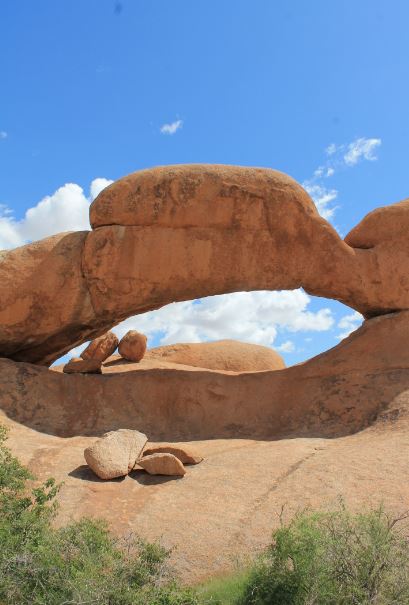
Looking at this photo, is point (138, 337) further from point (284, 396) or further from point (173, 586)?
point (173, 586)

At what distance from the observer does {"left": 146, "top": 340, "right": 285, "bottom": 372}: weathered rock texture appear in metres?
20.3

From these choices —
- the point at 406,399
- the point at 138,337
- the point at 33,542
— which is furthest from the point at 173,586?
the point at 138,337

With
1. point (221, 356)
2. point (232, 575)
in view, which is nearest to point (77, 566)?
point (232, 575)

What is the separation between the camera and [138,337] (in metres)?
18.0

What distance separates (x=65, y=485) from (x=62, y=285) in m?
5.08

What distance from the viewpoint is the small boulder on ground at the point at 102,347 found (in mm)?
→ 17453

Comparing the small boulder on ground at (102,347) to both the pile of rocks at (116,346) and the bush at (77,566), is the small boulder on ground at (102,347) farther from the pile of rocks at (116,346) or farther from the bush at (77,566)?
the bush at (77,566)

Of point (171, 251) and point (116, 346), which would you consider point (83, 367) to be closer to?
point (171, 251)

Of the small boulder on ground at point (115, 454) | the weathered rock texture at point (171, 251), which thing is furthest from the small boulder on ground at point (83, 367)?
the small boulder on ground at point (115, 454)

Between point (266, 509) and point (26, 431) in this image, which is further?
point (26, 431)

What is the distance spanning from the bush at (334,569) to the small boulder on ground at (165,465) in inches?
120

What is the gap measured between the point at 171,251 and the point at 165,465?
197 inches

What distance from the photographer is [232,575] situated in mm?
5871

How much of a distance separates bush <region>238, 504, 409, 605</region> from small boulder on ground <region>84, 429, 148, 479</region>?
3.37 metres
